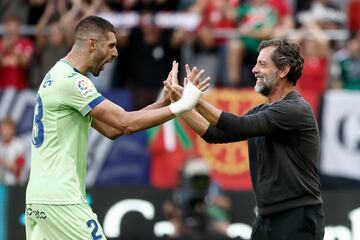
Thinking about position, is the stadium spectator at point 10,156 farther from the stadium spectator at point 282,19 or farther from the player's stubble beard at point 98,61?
the player's stubble beard at point 98,61

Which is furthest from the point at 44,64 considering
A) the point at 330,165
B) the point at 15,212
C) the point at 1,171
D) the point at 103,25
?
the point at 103,25

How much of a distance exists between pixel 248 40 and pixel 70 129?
28.5 feet

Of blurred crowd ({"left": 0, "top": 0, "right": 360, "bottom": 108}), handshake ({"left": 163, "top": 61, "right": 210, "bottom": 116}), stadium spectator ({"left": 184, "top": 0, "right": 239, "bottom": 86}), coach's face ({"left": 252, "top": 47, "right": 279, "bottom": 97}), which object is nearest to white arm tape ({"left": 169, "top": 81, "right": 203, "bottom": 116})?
handshake ({"left": 163, "top": 61, "right": 210, "bottom": 116})

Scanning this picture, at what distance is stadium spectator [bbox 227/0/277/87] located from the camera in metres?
16.0

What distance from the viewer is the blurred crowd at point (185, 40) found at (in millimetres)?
16047

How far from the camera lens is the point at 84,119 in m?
7.98

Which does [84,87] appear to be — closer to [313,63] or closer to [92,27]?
[92,27]

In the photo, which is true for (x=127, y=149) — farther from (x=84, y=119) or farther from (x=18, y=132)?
(x=84, y=119)

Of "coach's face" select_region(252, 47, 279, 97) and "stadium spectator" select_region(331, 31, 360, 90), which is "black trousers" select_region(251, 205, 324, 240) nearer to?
"coach's face" select_region(252, 47, 279, 97)

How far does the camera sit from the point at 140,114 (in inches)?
314

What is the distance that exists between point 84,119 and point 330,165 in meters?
8.51

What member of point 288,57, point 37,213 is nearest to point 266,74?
point 288,57

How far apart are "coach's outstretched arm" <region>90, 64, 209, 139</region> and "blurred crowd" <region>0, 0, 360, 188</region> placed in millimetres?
7669

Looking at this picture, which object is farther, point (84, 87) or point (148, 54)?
point (148, 54)
